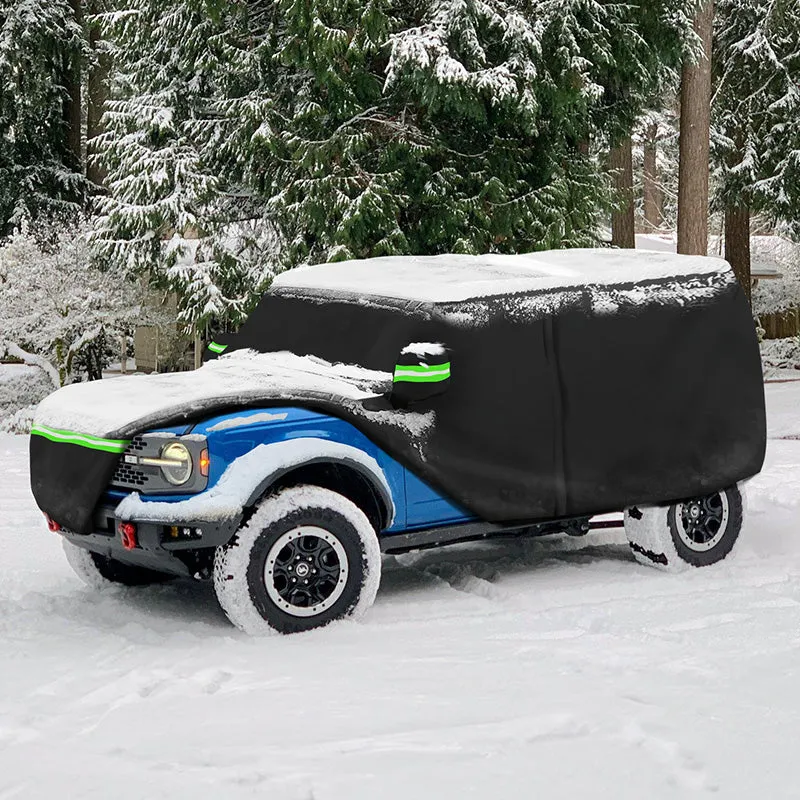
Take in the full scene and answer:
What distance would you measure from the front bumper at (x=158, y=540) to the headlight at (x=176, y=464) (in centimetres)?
22

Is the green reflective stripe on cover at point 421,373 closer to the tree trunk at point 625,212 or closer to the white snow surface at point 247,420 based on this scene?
the white snow surface at point 247,420

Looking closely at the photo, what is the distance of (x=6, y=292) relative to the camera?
2181 centimetres

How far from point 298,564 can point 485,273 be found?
2.16 meters

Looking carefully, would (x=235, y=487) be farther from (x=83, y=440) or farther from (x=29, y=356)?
(x=29, y=356)

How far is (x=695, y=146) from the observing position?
2072 centimetres

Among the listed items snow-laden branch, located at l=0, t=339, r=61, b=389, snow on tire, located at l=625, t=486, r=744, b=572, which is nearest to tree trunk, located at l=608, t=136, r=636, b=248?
snow-laden branch, located at l=0, t=339, r=61, b=389

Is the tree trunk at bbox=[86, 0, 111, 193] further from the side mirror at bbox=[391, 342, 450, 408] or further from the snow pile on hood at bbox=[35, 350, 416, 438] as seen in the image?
the side mirror at bbox=[391, 342, 450, 408]

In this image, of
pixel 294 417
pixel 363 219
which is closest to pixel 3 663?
pixel 294 417

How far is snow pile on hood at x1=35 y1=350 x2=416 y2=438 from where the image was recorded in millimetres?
6363

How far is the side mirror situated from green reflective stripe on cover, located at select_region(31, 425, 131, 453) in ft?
4.44

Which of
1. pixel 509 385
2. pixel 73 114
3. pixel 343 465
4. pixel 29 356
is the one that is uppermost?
pixel 73 114

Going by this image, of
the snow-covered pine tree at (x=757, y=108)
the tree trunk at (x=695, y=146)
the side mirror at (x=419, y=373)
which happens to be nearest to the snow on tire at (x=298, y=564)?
the side mirror at (x=419, y=373)

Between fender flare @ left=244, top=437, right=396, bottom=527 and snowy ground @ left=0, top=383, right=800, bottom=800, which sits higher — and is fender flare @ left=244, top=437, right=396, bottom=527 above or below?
above

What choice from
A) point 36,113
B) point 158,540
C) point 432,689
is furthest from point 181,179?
point 432,689
